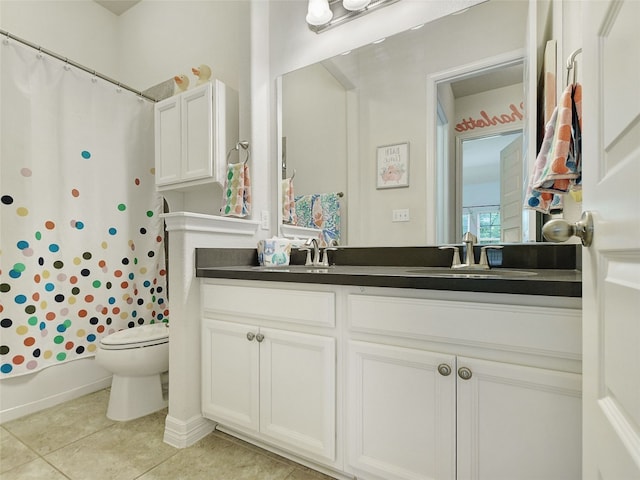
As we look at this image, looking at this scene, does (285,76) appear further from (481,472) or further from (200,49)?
(481,472)

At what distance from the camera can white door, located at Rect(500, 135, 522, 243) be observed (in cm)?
147

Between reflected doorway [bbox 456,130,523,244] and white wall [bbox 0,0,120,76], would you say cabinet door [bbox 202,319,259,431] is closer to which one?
reflected doorway [bbox 456,130,523,244]

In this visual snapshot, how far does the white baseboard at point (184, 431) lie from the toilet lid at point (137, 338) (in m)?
0.42

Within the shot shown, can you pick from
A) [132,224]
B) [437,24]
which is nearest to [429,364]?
[437,24]

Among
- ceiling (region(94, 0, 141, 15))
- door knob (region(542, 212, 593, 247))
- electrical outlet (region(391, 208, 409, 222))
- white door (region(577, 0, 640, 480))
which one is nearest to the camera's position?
white door (region(577, 0, 640, 480))

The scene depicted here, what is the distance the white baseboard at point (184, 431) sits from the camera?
1.57m

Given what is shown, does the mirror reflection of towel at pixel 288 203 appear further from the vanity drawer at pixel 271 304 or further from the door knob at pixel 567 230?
the door knob at pixel 567 230

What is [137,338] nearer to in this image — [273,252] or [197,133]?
[273,252]

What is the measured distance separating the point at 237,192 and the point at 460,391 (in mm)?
1470

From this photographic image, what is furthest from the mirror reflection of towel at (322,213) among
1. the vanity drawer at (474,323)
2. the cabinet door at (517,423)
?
the cabinet door at (517,423)

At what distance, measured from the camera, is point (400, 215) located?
1.71 meters

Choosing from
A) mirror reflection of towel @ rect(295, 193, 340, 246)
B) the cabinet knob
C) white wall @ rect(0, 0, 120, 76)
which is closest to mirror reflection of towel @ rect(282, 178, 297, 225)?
mirror reflection of towel @ rect(295, 193, 340, 246)

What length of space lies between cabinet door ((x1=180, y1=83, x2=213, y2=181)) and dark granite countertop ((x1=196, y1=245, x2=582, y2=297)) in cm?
62

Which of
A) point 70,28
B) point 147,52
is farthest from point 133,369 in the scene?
point 70,28
